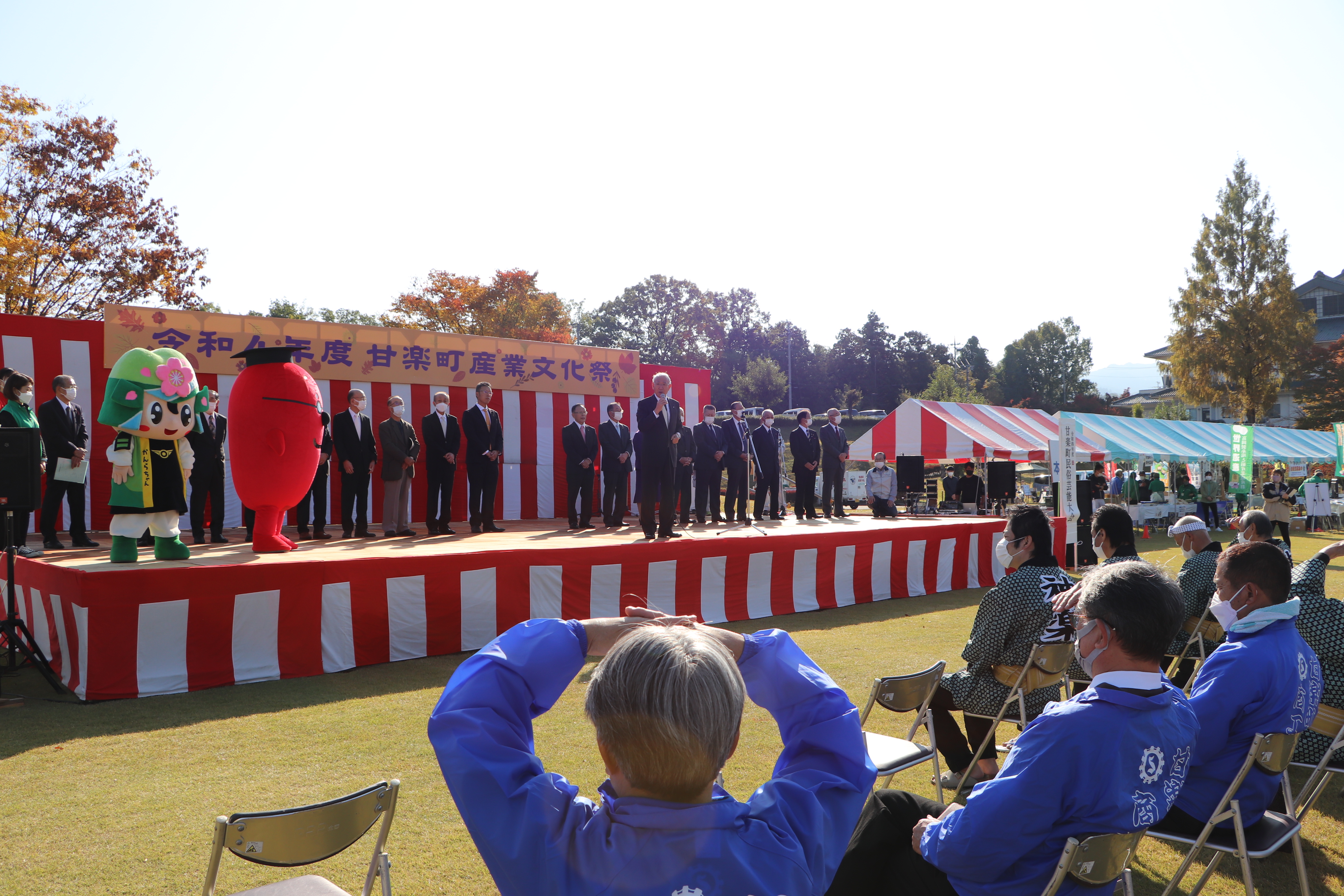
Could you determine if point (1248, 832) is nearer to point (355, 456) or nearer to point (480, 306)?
point (355, 456)

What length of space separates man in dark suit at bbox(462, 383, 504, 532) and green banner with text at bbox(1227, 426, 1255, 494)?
2057cm

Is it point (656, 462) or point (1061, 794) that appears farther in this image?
point (656, 462)

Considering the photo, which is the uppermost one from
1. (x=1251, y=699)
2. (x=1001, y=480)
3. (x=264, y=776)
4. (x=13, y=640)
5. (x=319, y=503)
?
(x=319, y=503)

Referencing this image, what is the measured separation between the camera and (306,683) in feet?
18.4

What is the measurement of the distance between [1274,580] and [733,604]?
574 cm

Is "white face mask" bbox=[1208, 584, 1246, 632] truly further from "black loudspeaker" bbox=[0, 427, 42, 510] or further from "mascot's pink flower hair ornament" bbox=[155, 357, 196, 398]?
"black loudspeaker" bbox=[0, 427, 42, 510]

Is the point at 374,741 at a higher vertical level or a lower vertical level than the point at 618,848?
lower

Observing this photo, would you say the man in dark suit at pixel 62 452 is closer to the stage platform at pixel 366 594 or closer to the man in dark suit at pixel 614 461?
the stage platform at pixel 366 594

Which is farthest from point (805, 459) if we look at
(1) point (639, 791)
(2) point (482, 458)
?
(1) point (639, 791)

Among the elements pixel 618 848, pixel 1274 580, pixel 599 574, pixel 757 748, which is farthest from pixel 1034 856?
pixel 599 574

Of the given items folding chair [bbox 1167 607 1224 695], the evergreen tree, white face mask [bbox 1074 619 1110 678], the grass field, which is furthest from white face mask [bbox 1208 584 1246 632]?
the evergreen tree

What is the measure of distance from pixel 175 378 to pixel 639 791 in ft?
18.5

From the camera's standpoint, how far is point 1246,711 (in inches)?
104

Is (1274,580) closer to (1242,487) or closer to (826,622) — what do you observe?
(826,622)
